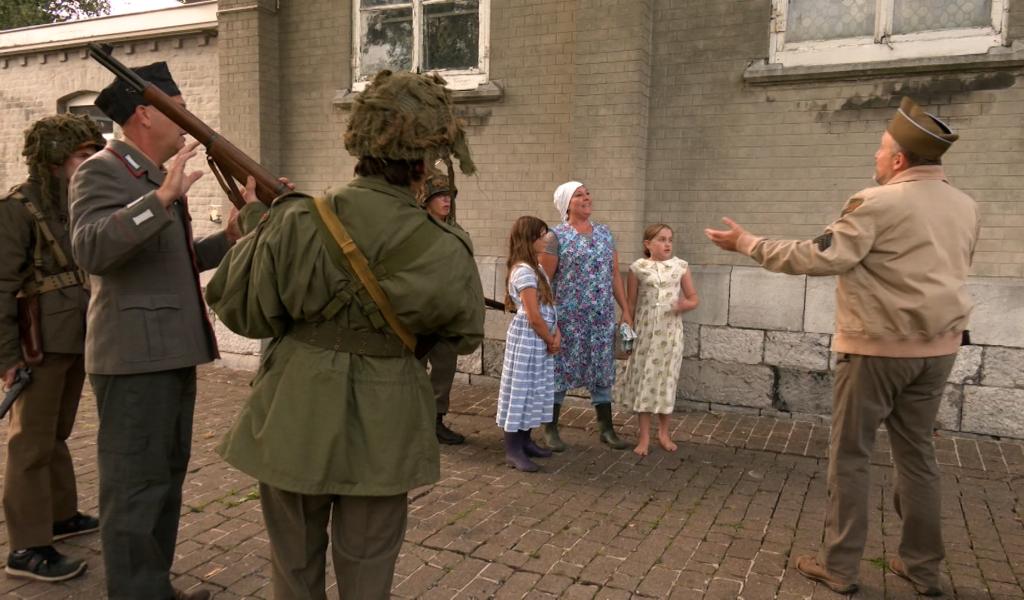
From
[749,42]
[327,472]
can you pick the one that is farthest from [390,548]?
[749,42]

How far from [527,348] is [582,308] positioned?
658 millimetres

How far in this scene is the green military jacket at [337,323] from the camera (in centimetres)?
214

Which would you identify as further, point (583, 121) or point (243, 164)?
point (583, 121)

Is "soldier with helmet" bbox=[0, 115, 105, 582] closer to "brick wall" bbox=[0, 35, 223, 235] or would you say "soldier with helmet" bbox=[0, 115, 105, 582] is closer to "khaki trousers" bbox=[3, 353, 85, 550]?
"khaki trousers" bbox=[3, 353, 85, 550]

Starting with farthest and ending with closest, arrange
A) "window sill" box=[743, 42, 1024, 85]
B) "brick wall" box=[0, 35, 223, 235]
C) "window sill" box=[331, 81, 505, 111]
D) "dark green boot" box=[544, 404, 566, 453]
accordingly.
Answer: "brick wall" box=[0, 35, 223, 235]
"window sill" box=[331, 81, 505, 111]
"window sill" box=[743, 42, 1024, 85]
"dark green boot" box=[544, 404, 566, 453]

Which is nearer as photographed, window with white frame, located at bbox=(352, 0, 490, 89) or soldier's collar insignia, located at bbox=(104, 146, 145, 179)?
soldier's collar insignia, located at bbox=(104, 146, 145, 179)

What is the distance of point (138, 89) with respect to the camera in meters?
2.89

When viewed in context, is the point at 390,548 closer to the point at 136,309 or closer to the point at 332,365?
the point at 332,365

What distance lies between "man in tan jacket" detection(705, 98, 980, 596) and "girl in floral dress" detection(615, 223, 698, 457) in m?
1.90

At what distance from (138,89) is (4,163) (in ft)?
30.7

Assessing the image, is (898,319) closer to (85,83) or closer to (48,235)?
(48,235)

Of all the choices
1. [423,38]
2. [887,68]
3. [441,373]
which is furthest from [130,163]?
[887,68]

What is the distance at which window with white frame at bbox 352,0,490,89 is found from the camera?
7367mm

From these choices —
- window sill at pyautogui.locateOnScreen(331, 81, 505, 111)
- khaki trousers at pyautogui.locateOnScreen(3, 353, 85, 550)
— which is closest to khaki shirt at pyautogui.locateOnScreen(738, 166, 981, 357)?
khaki trousers at pyautogui.locateOnScreen(3, 353, 85, 550)
